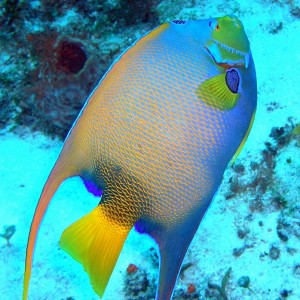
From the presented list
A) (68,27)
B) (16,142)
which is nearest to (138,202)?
(16,142)

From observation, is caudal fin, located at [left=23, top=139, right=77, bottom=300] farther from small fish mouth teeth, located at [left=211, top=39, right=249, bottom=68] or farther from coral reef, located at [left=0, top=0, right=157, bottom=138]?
coral reef, located at [left=0, top=0, right=157, bottom=138]

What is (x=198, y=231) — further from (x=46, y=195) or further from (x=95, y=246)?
(x=46, y=195)

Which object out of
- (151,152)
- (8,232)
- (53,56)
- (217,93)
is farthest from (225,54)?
(8,232)

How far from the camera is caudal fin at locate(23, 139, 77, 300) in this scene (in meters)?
0.89

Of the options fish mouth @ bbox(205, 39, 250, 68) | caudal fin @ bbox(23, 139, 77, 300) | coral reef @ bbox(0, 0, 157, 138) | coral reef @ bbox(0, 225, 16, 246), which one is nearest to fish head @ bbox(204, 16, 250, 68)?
fish mouth @ bbox(205, 39, 250, 68)

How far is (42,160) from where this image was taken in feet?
8.83

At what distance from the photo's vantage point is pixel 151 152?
1072 mm

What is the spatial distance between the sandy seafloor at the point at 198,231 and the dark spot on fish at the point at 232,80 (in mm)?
1321

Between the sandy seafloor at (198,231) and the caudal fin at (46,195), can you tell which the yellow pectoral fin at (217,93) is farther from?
the sandy seafloor at (198,231)

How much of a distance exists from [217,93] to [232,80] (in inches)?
4.2

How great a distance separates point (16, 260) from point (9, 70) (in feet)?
4.69

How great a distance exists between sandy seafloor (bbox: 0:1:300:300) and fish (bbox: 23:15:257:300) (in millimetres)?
1163

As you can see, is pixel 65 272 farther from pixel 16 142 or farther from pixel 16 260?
pixel 16 142

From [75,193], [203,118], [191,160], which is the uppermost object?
[203,118]
